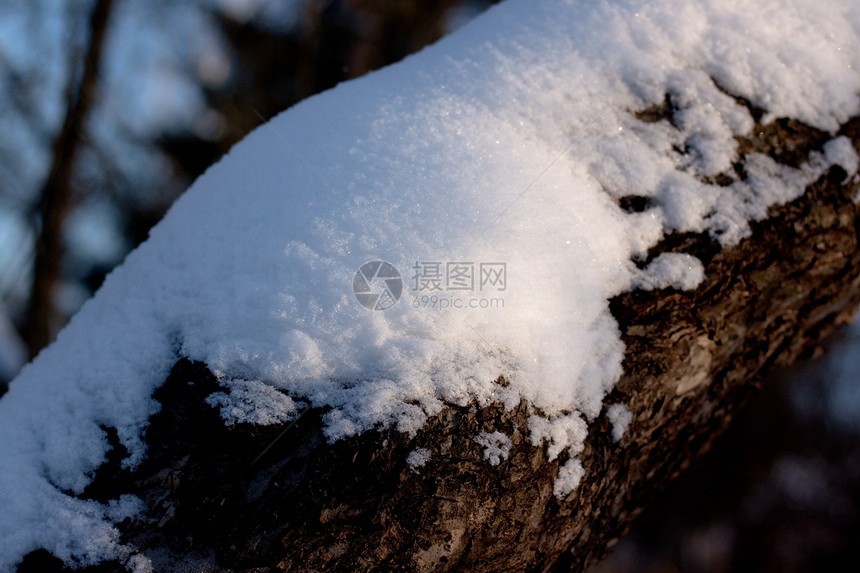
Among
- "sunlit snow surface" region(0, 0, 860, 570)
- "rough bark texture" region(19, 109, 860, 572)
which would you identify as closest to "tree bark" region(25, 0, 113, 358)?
"sunlit snow surface" region(0, 0, 860, 570)

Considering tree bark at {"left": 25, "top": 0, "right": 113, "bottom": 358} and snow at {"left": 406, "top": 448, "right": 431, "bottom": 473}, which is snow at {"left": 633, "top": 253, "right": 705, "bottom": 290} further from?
tree bark at {"left": 25, "top": 0, "right": 113, "bottom": 358}

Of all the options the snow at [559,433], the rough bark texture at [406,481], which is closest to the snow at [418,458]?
the rough bark texture at [406,481]

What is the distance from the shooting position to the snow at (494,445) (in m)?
0.81

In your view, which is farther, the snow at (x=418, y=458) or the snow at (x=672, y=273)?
the snow at (x=672, y=273)

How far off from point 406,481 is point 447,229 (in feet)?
1.37

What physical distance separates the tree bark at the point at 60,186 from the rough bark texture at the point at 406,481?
3384 mm

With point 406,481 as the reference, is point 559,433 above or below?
above

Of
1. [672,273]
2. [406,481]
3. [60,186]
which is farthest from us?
[60,186]

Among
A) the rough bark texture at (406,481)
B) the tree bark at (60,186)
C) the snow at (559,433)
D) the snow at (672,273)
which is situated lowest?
the tree bark at (60,186)

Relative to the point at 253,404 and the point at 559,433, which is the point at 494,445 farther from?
the point at 253,404

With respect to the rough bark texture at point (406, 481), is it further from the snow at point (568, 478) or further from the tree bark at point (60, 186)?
the tree bark at point (60, 186)

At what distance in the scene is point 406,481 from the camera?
776 mm

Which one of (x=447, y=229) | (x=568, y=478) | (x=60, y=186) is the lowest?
(x=60, y=186)

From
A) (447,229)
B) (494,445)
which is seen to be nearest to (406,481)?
(494,445)
